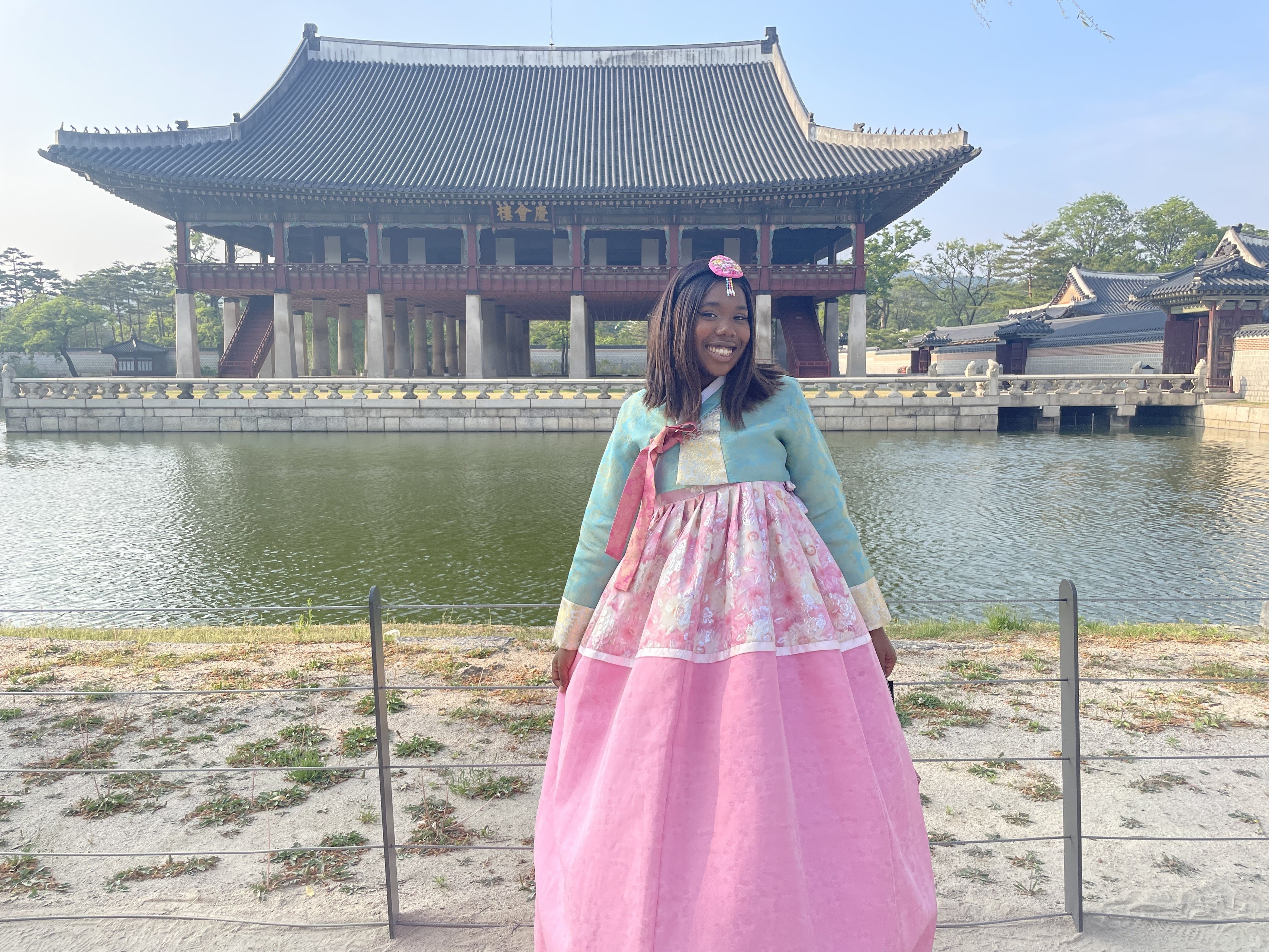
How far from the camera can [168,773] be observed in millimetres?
3221

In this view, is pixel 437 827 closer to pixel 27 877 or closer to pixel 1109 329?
pixel 27 877

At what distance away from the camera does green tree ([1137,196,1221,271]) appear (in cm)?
3912

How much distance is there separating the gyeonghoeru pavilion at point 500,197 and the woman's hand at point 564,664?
2107 cm

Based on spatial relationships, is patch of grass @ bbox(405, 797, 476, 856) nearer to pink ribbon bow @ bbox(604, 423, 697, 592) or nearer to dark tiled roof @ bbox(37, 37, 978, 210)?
pink ribbon bow @ bbox(604, 423, 697, 592)

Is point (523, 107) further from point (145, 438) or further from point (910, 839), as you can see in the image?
point (910, 839)

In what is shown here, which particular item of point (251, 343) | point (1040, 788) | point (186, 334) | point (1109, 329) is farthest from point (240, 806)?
point (1109, 329)

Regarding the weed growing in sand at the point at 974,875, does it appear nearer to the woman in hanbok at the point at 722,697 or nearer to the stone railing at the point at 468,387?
the woman in hanbok at the point at 722,697

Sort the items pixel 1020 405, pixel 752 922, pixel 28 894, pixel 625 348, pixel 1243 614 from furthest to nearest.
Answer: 1. pixel 625 348
2. pixel 1020 405
3. pixel 1243 614
4. pixel 28 894
5. pixel 752 922

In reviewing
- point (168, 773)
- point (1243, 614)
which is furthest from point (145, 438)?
point (1243, 614)

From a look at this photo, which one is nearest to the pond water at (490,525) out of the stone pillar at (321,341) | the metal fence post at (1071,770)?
the metal fence post at (1071,770)

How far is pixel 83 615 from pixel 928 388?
1920 cm

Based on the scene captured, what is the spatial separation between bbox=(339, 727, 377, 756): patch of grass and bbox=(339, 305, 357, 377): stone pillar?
27.0m

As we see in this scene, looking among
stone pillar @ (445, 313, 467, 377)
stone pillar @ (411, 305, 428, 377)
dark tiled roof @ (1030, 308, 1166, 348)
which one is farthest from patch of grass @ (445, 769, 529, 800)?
stone pillar @ (445, 313, 467, 377)

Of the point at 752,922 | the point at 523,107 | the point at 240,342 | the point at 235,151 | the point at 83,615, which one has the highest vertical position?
the point at 523,107
